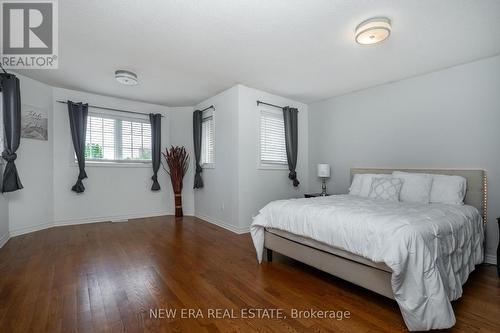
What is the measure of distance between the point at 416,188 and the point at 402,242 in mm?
1836

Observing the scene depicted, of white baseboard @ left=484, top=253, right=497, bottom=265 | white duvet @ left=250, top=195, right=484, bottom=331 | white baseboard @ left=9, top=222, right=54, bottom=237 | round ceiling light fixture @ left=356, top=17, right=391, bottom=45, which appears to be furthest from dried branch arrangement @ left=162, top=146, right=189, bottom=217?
white baseboard @ left=484, top=253, right=497, bottom=265

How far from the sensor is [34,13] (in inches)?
86.3

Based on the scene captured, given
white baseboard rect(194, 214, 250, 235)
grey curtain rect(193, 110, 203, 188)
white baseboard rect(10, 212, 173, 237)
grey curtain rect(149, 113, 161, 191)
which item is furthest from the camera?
grey curtain rect(149, 113, 161, 191)

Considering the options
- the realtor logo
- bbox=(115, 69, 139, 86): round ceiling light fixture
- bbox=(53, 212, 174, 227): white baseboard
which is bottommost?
bbox=(53, 212, 174, 227): white baseboard

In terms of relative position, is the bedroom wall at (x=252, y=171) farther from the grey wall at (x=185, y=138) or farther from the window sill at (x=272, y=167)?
the grey wall at (x=185, y=138)

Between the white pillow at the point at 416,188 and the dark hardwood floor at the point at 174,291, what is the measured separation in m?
0.95

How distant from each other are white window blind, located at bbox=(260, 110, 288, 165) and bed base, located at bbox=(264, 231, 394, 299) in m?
1.99

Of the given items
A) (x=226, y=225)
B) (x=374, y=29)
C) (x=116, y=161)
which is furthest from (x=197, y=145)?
(x=374, y=29)

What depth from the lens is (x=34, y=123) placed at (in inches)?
154

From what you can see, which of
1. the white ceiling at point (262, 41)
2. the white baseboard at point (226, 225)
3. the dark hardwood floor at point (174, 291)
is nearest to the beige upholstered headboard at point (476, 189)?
the dark hardwood floor at point (174, 291)

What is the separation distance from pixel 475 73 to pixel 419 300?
122 inches

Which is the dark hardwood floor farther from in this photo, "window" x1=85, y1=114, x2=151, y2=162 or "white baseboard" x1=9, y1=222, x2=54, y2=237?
"window" x1=85, y1=114, x2=151, y2=162

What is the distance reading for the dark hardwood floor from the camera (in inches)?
65.3

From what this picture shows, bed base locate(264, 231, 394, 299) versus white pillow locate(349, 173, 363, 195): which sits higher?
white pillow locate(349, 173, 363, 195)
